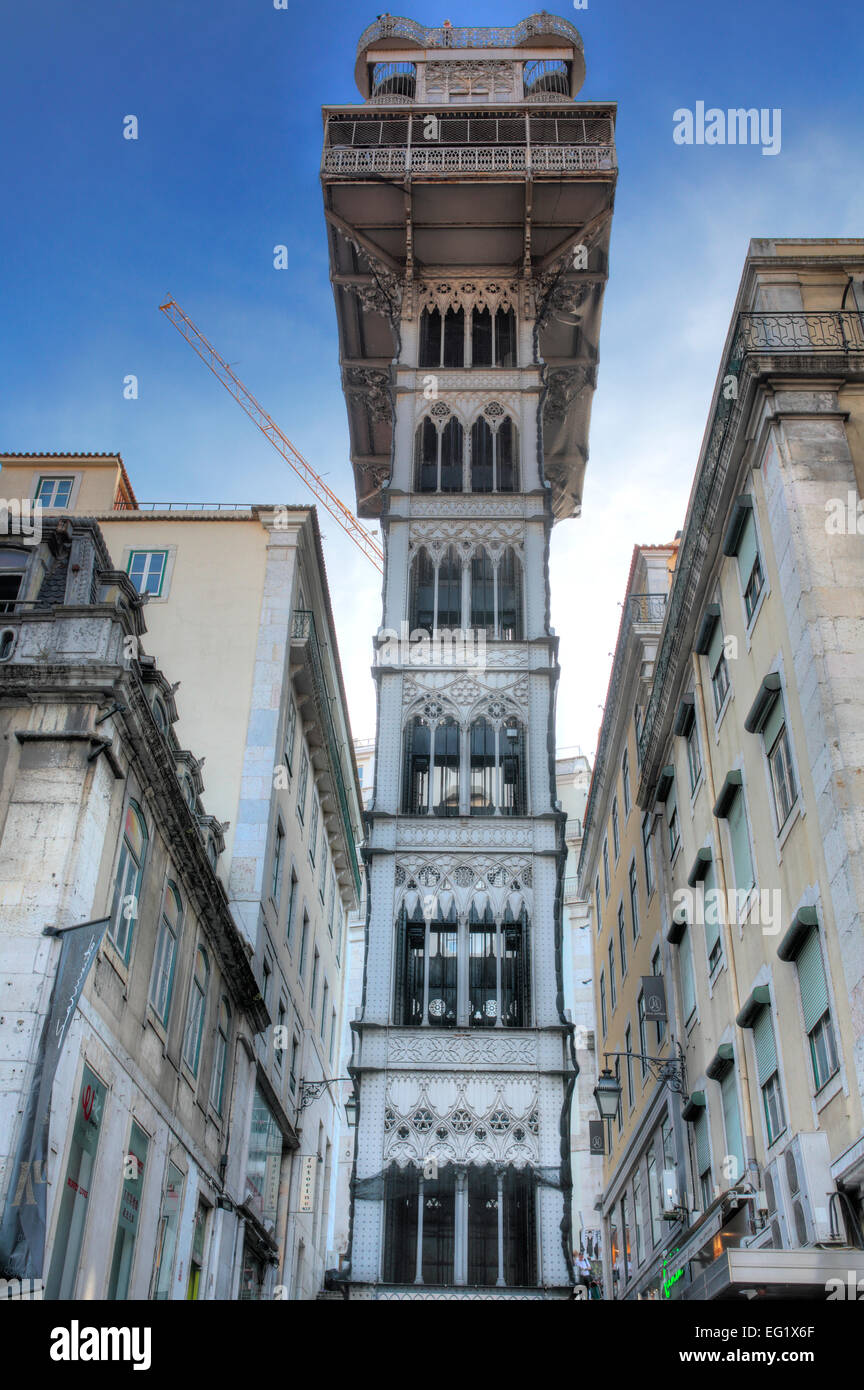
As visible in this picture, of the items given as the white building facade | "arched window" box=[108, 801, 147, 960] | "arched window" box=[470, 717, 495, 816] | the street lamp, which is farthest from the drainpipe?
"arched window" box=[108, 801, 147, 960]

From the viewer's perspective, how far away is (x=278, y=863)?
3666cm

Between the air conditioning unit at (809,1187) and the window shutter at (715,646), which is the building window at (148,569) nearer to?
the window shutter at (715,646)

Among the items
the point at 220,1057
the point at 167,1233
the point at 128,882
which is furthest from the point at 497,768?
the point at 128,882

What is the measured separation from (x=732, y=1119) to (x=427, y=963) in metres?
Answer: 10.0

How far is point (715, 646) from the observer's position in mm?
28125

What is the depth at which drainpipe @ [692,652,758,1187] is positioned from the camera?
23781 mm

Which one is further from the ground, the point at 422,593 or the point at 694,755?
the point at 422,593

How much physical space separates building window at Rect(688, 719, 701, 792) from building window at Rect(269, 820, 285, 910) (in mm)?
11352

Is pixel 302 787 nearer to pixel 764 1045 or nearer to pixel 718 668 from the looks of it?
pixel 718 668

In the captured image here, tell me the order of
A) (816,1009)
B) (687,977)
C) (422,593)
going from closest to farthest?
(816,1009)
(687,977)
(422,593)

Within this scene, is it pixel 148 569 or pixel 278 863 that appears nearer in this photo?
pixel 278 863

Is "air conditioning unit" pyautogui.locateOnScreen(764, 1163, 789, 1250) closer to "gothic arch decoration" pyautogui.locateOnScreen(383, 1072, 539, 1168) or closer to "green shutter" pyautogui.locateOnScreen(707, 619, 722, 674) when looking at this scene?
"gothic arch decoration" pyautogui.locateOnScreen(383, 1072, 539, 1168)

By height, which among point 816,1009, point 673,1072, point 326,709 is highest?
point 326,709

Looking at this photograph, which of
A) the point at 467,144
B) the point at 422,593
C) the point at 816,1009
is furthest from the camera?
the point at 467,144
